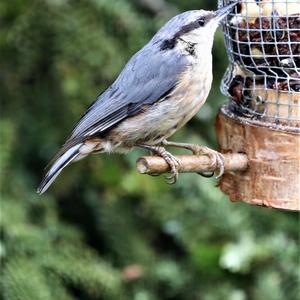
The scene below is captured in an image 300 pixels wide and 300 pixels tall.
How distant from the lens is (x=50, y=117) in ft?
12.2

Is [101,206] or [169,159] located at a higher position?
[169,159]

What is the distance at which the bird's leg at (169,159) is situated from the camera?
8.91 ft

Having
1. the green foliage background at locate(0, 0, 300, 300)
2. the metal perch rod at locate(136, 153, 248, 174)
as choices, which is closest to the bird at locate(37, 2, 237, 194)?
the metal perch rod at locate(136, 153, 248, 174)

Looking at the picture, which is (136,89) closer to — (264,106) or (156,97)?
(156,97)

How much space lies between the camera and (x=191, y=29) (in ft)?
9.94

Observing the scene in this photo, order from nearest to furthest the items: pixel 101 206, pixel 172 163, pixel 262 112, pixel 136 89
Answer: pixel 172 163 < pixel 262 112 < pixel 136 89 < pixel 101 206

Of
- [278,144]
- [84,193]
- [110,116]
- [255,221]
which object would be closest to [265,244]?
[255,221]

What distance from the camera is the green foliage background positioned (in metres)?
3.09

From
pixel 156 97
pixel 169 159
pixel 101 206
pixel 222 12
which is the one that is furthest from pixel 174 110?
pixel 101 206

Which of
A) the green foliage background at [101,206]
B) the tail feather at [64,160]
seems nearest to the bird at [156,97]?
the tail feather at [64,160]

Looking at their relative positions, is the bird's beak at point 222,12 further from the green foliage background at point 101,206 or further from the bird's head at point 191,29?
the green foliage background at point 101,206

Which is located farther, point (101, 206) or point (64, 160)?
point (101, 206)

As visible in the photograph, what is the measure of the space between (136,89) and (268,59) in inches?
17.6

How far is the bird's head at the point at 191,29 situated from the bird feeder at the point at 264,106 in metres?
0.09
